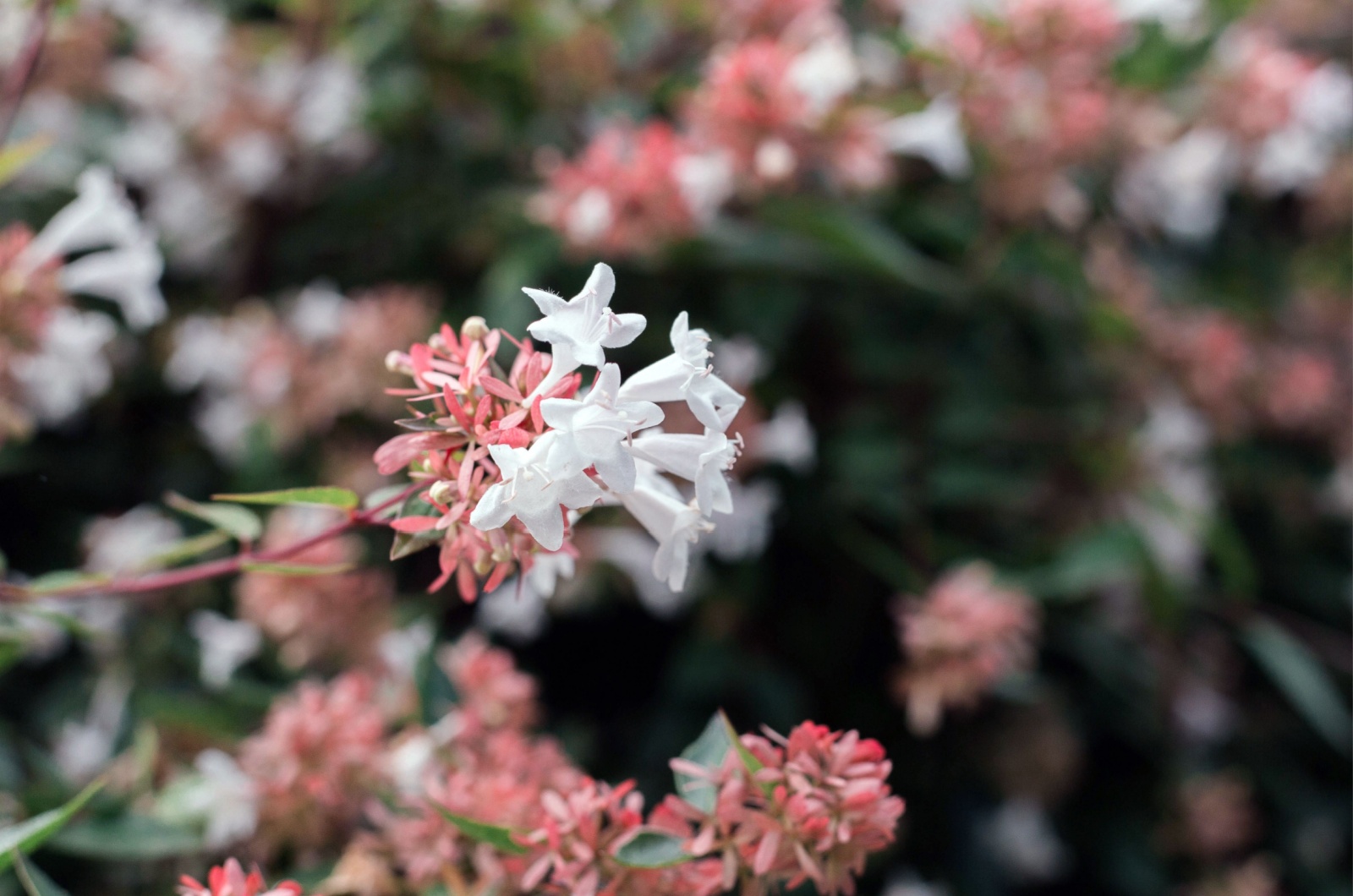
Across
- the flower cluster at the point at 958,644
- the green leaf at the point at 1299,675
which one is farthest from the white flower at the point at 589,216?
the green leaf at the point at 1299,675

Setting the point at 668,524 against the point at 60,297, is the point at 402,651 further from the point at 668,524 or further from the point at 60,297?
the point at 668,524

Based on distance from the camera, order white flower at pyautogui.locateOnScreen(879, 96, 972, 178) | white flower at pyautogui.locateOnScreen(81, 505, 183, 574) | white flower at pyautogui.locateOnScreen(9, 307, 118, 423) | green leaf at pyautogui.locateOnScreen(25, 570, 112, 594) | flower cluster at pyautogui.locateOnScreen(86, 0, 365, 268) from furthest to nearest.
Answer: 1. flower cluster at pyautogui.locateOnScreen(86, 0, 365, 268)
2. white flower at pyautogui.locateOnScreen(879, 96, 972, 178)
3. white flower at pyautogui.locateOnScreen(81, 505, 183, 574)
4. white flower at pyautogui.locateOnScreen(9, 307, 118, 423)
5. green leaf at pyautogui.locateOnScreen(25, 570, 112, 594)

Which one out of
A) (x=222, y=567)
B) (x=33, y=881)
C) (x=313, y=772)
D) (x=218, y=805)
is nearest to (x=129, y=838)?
(x=218, y=805)

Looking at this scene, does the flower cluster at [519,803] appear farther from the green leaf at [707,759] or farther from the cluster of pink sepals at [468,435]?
the cluster of pink sepals at [468,435]

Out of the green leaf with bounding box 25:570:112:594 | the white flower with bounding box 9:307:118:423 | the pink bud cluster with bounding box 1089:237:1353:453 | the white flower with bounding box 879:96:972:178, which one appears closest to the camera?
the green leaf with bounding box 25:570:112:594

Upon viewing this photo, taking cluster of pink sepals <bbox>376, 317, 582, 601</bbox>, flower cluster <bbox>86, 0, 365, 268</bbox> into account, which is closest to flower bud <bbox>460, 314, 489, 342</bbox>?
cluster of pink sepals <bbox>376, 317, 582, 601</bbox>

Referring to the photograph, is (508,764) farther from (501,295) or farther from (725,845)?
(501,295)

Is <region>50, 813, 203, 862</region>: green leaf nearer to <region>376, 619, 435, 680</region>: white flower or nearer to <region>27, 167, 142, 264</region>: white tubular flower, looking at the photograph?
<region>376, 619, 435, 680</region>: white flower
